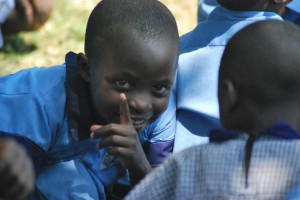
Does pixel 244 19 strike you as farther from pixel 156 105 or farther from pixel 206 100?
pixel 156 105

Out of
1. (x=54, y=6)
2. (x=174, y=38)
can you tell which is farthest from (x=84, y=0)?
(x=174, y=38)

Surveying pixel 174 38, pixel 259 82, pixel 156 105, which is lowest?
pixel 156 105

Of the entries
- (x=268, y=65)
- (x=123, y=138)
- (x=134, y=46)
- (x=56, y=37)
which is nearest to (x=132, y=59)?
(x=134, y=46)

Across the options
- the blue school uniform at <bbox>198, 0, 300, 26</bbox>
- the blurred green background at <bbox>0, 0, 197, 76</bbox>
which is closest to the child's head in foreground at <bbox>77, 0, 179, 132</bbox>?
the blue school uniform at <bbox>198, 0, 300, 26</bbox>

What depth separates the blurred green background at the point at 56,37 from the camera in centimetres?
462

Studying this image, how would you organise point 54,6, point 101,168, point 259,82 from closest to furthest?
point 259,82 → point 101,168 → point 54,6

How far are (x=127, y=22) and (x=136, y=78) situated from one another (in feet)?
0.70

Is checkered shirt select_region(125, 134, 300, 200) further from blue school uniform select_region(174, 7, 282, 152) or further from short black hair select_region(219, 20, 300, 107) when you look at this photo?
blue school uniform select_region(174, 7, 282, 152)

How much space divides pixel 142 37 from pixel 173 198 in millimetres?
672

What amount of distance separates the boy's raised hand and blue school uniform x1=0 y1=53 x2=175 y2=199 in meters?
0.24

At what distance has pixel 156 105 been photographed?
2344 mm

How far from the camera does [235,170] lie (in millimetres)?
1747

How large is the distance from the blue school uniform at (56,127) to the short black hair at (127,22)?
0.49ft

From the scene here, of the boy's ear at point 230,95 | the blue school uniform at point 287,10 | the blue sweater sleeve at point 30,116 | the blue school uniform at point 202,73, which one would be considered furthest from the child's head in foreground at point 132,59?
the blue school uniform at point 287,10
